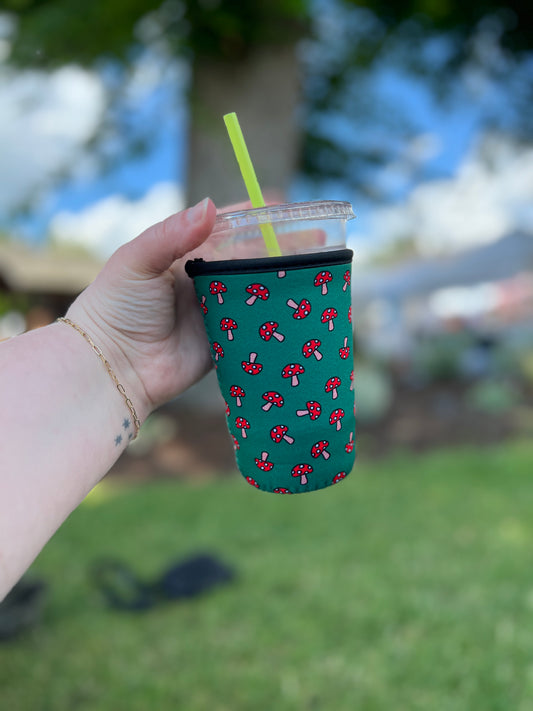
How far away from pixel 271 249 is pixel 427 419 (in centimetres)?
641

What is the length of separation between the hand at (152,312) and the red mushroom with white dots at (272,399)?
0.33 m

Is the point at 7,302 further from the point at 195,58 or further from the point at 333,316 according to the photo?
the point at 333,316

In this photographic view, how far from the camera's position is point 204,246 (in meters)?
1.42

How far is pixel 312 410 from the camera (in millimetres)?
1333

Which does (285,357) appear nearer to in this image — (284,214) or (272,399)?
(272,399)

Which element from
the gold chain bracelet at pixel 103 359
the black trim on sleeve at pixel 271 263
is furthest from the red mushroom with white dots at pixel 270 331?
the gold chain bracelet at pixel 103 359

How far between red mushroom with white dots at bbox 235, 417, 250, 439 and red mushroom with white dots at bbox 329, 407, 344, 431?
0.17 metres

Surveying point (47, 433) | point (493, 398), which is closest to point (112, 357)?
point (47, 433)

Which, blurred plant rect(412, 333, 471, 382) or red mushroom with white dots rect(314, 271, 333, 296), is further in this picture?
blurred plant rect(412, 333, 471, 382)

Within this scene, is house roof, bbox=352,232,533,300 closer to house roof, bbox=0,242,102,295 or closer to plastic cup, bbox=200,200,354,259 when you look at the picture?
house roof, bbox=0,242,102,295

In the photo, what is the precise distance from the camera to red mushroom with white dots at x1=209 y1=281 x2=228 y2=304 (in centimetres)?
128

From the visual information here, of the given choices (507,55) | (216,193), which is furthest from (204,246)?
(507,55)

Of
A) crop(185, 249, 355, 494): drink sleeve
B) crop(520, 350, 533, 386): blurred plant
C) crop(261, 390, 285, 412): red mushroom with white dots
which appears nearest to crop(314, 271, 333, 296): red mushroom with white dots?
crop(185, 249, 355, 494): drink sleeve

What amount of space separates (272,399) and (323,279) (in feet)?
0.84
